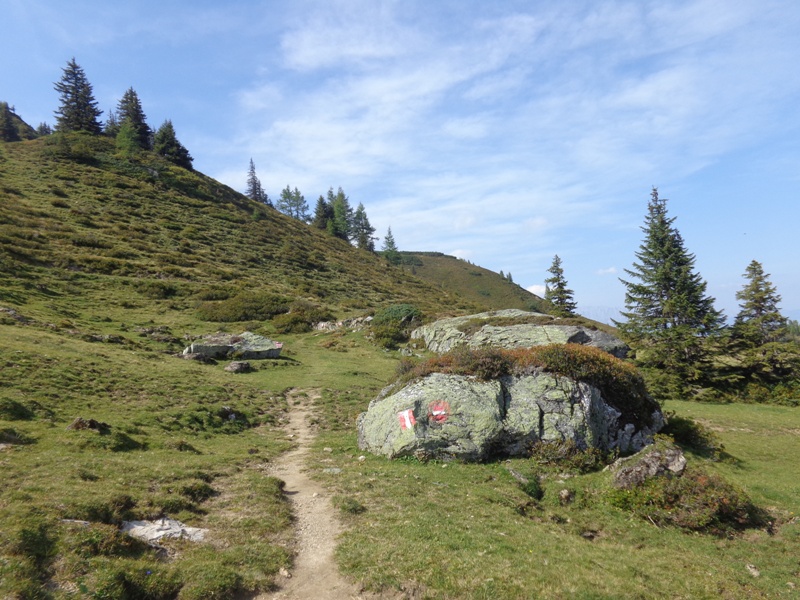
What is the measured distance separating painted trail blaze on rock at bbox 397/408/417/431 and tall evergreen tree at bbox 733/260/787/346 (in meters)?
40.1

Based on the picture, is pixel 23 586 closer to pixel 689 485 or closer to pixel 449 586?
pixel 449 586

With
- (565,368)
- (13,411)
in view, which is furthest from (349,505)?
(13,411)

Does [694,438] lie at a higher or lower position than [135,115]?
lower

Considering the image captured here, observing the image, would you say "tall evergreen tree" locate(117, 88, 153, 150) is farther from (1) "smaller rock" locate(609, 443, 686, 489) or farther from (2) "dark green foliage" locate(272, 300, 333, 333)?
(1) "smaller rock" locate(609, 443, 686, 489)

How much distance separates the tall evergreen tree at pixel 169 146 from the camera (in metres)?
106

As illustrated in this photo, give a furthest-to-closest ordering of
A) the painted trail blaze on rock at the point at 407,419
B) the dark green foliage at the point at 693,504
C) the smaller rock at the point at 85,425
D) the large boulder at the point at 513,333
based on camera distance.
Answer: the large boulder at the point at 513,333, the painted trail blaze on rock at the point at 407,419, the smaller rock at the point at 85,425, the dark green foliage at the point at 693,504

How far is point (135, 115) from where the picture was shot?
103m

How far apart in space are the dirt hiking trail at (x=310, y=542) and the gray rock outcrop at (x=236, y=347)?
18.4m

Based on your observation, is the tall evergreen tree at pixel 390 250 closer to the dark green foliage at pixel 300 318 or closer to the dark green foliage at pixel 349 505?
the dark green foliage at pixel 300 318

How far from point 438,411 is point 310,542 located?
8364 millimetres

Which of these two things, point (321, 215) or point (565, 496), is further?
point (321, 215)

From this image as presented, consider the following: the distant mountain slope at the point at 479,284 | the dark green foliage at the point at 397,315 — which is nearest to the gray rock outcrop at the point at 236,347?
the dark green foliage at the point at 397,315

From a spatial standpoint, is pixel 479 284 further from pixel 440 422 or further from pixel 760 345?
pixel 440 422

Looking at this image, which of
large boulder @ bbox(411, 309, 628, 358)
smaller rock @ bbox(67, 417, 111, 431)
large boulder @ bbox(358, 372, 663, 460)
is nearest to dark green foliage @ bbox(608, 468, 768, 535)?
large boulder @ bbox(358, 372, 663, 460)
